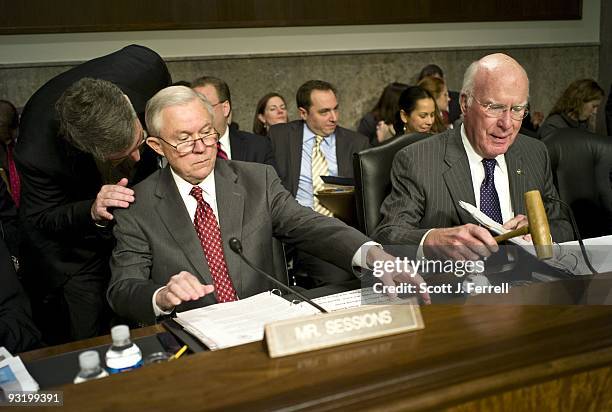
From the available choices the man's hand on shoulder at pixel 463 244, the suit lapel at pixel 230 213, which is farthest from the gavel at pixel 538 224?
the suit lapel at pixel 230 213

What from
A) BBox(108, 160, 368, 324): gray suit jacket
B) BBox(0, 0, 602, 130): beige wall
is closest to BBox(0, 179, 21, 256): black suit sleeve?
BBox(108, 160, 368, 324): gray suit jacket

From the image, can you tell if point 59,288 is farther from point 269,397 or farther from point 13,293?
point 269,397

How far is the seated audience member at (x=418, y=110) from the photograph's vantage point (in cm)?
392

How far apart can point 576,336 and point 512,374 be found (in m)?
0.15

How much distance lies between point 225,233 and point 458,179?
0.84 m

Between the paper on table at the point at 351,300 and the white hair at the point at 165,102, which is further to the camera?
the white hair at the point at 165,102

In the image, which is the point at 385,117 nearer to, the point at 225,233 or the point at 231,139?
the point at 231,139

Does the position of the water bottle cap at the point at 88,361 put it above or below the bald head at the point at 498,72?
below

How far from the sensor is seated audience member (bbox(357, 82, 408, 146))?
184 inches

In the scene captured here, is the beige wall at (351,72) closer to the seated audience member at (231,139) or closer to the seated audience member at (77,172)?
the seated audience member at (231,139)

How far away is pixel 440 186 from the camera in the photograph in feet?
7.16

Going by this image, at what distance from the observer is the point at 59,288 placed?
2541mm

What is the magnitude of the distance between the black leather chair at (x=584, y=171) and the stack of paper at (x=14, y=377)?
2073 mm

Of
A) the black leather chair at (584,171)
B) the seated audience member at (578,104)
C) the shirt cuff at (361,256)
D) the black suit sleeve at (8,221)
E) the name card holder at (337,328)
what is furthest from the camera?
the seated audience member at (578,104)
